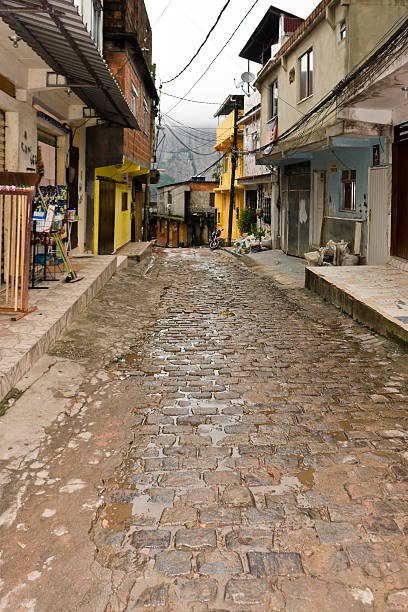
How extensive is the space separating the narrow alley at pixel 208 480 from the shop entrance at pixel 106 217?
10.5 m

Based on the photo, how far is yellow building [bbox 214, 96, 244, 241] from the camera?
3797 centimetres

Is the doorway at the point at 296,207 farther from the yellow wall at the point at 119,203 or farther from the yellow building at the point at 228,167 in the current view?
the yellow building at the point at 228,167

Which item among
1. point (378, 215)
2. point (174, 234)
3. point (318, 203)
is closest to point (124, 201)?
point (318, 203)

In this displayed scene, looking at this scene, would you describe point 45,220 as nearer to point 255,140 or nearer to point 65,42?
point 65,42

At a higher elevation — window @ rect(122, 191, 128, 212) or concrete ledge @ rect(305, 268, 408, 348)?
window @ rect(122, 191, 128, 212)

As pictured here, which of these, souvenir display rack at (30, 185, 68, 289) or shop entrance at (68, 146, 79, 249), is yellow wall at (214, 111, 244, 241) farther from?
souvenir display rack at (30, 185, 68, 289)

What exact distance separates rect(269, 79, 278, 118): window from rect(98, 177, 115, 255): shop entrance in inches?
277

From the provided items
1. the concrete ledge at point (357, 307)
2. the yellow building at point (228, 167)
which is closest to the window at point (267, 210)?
the yellow building at point (228, 167)

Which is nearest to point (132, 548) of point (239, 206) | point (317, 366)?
point (317, 366)

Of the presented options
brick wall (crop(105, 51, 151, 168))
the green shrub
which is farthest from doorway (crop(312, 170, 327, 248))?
the green shrub

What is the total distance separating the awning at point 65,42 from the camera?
21.0 ft

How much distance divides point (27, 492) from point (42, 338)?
2930mm

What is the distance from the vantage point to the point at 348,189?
15523 mm

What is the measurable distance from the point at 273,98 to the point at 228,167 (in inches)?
780
